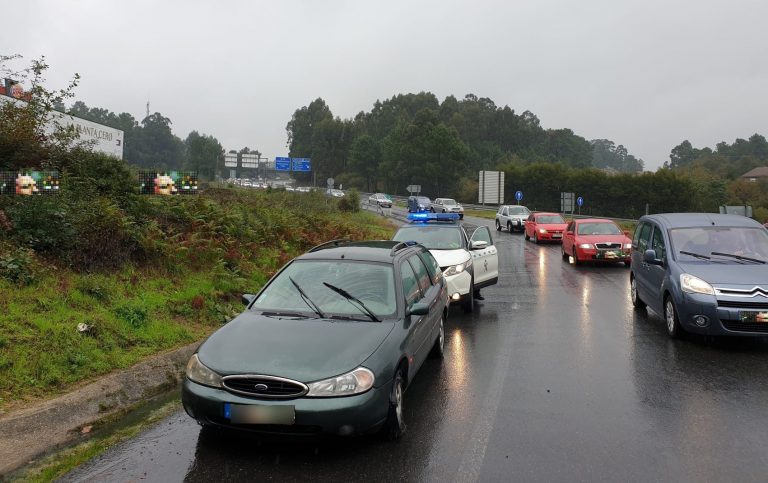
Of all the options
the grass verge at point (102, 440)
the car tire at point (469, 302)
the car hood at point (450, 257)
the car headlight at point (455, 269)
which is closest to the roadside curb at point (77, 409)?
the grass verge at point (102, 440)

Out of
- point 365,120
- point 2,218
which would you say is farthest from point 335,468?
point 365,120

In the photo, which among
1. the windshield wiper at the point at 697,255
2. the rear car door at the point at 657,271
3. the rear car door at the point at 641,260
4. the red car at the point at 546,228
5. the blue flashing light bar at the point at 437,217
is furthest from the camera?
the red car at the point at 546,228

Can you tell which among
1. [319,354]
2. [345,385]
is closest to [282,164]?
[319,354]

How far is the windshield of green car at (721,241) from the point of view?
8289 millimetres

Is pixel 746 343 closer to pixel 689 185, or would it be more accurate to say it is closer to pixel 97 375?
pixel 97 375

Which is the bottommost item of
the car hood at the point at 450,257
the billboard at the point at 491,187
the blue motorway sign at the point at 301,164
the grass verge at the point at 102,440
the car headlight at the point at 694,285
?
the grass verge at the point at 102,440

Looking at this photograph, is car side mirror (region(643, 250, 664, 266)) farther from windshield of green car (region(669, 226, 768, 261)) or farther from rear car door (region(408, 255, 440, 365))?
rear car door (region(408, 255, 440, 365))

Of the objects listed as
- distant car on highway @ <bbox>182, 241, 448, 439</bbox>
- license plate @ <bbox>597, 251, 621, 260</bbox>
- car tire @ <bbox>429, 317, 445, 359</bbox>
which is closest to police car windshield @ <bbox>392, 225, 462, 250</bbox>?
car tire @ <bbox>429, 317, 445, 359</bbox>

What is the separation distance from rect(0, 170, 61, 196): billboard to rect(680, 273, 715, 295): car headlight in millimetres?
10709

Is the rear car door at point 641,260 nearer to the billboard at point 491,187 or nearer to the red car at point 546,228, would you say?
the red car at point 546,228

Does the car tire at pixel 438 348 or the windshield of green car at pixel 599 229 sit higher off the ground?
the windshield of green car at pixel 599 229

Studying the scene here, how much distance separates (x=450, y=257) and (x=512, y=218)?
87.3ft

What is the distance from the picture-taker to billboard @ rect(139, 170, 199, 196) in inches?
637

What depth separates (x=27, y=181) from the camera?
1120 centimetres
